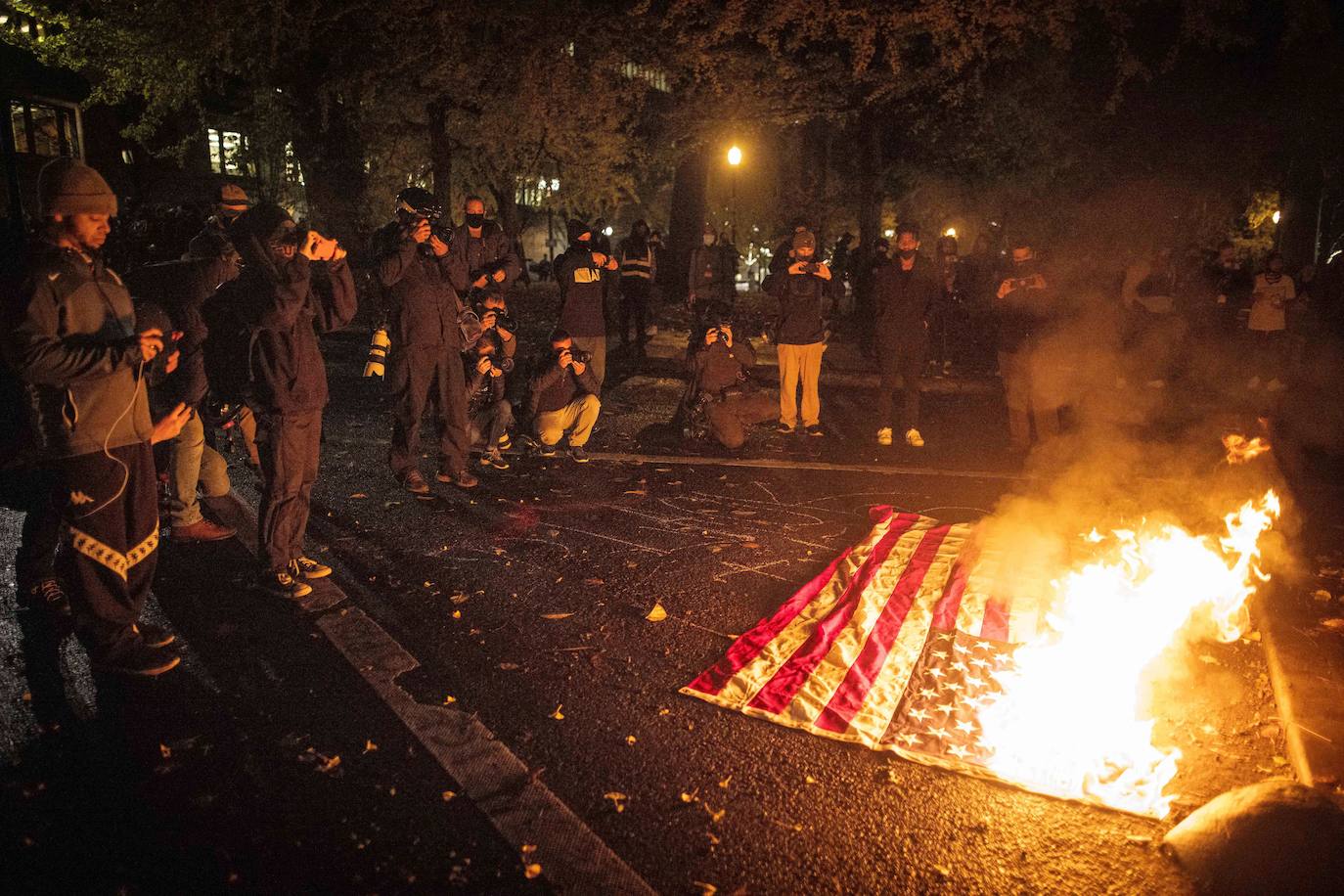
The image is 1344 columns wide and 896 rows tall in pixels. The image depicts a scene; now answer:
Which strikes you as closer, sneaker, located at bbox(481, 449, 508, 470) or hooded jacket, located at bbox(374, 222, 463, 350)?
hooded jacket, located at bbox(374, 222, 463, 350)

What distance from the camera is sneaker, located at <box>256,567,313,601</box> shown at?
4.85 metres

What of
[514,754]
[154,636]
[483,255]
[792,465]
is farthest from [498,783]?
[483,255]

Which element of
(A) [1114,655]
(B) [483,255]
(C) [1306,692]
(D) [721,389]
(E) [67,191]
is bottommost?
(C) [1306,692]

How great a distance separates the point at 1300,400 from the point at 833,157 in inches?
1014

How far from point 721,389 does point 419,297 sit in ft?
11.0

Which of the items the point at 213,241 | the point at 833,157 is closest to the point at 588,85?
the point at 213,241

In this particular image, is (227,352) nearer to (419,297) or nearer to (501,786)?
(419,297)

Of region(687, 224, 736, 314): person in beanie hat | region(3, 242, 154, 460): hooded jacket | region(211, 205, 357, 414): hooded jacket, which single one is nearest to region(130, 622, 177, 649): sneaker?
region(3, 242, 154, 460): hooded jacket

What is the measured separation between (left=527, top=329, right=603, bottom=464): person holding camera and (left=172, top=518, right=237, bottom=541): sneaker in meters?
3.02

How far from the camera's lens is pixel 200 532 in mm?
5699

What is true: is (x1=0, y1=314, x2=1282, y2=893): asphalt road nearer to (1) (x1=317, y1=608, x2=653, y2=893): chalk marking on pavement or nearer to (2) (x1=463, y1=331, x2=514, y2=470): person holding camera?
A: (1) (x1=317, y1=608, x2=653, y2=893): chalk marking on pavement

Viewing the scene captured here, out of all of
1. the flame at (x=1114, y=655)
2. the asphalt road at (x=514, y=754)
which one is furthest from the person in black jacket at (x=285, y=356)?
the flame at (x=1114, y=655)

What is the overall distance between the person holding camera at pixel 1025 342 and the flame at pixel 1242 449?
1.53 meters

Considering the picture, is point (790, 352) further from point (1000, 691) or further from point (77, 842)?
point (77, 842)
